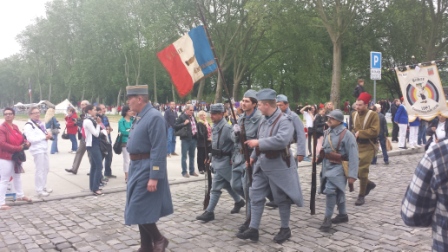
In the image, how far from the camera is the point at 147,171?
4.25 metres

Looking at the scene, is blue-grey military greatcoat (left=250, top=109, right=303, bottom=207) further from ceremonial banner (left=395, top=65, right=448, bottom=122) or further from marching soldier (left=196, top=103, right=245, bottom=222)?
ceremonial banner (left=395, top=65, right=448, bottom=122)

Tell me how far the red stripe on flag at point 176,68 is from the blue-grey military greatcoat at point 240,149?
103cm

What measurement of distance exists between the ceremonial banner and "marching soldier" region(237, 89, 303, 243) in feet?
10.8

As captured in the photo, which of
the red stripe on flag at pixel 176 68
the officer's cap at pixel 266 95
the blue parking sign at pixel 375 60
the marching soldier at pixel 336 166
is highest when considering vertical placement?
the blue parking sign at pixel 375 60

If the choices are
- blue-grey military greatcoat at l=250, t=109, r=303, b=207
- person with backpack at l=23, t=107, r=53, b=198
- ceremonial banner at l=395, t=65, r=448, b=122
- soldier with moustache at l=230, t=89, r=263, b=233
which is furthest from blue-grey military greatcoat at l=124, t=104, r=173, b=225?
ceremonial banner at l=395, t=65, r=448, b=122

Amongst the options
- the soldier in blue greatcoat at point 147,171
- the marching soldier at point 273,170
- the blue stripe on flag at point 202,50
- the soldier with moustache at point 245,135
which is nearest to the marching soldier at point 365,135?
the soldier with moustache at point 245,135

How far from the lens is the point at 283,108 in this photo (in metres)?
6.96

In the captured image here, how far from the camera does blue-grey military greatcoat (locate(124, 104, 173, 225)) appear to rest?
13.7 feet

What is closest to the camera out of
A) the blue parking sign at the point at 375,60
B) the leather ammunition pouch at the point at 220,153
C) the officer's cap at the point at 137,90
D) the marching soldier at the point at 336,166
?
the officer's cap at the point at 137,90

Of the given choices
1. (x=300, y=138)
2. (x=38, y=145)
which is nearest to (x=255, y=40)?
(x=38, y=145)

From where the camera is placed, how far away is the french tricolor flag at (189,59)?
19.1 ft

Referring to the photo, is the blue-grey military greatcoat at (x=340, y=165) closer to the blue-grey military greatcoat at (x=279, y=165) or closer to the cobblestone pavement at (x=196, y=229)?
the cobblestone pavement at (x=196, y=229)

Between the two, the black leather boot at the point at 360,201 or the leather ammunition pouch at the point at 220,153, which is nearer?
the leather ammunition pouch at the point at 220,153

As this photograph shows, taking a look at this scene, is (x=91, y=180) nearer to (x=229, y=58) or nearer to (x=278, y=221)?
(x=278, y=221)
